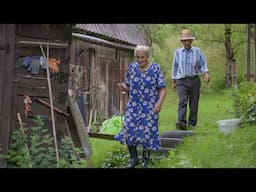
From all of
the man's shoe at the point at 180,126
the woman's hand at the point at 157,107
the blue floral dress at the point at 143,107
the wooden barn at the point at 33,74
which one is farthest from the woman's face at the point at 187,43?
the wooden barn at the point at 33,74

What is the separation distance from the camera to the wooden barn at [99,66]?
1147 cm

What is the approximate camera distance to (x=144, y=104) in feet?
17.6

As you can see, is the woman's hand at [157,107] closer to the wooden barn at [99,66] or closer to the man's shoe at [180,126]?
the man's shoe at [180,126]

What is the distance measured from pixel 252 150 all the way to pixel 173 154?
904mm

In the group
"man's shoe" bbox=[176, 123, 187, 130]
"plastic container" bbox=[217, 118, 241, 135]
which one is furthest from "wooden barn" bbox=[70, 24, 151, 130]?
"plastic container" bbox=[217, 118, 241, 135]

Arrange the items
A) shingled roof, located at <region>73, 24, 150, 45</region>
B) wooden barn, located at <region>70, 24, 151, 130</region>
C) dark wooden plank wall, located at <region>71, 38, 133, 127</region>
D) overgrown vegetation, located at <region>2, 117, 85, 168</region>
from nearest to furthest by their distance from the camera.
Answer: overgrown vegetation, located at <region>2, 117, 85, 168</region> → wooden barn, located at <region>70, 24, 151, 130</region> → dark wooden plank wall, located at <region>71, 38, 133, 127</region> → shingled roof, located at <region>73, 24, 150, 45</region>

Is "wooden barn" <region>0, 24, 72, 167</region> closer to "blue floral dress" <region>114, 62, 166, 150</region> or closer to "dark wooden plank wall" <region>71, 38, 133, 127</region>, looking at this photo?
"blue floral dress" <region>114, 62, 166, 150</region>

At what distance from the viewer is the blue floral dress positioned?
534 centimetres

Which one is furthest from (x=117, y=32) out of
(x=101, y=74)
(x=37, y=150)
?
(x=37, y=150)

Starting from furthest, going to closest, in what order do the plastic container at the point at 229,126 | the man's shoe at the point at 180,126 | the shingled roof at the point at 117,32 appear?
the shingled roof at the point at 117,32
the man's shoe at the point at 180,126
the plastic container at the point at 229,126

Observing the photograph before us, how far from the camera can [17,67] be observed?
5.29 metres

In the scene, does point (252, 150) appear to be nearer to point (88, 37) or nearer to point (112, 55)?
point (88, 37)
